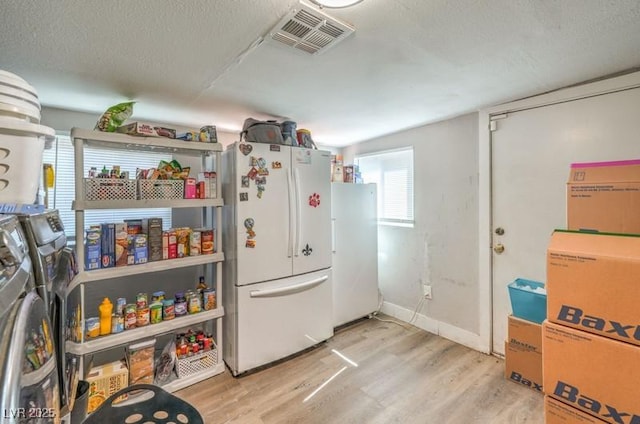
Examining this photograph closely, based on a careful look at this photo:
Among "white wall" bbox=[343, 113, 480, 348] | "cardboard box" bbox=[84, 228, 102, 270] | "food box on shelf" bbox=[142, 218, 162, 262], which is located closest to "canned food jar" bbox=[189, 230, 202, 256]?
"food box on shelf" bbox=[142, 218, 162, 262]

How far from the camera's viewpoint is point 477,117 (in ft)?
8.25

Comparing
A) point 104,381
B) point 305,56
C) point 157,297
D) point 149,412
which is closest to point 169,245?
point 157,297

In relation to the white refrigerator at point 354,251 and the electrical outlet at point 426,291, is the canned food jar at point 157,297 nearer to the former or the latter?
the white refrigerator at point 354,251

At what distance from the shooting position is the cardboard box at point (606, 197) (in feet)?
3.99

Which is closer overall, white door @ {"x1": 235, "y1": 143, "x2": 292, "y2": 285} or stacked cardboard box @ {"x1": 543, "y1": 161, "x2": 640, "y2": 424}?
stacked cardboard box @ {"x1": 543, "y1": 161, "x2": 640, "y2": 424}

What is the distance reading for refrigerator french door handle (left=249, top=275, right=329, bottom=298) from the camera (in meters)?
2.23

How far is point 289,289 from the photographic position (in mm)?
2379

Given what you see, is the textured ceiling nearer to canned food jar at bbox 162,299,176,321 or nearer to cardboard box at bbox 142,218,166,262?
cardboard box at bbox 142,218,166,262

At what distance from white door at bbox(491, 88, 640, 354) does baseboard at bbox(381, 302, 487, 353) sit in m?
0.17

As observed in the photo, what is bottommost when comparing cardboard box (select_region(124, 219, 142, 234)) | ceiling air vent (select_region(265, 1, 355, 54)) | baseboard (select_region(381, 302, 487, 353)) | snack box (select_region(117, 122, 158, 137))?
baseboard (select_region(381, 302, 487, 353))

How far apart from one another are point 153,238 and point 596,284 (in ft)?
8.00

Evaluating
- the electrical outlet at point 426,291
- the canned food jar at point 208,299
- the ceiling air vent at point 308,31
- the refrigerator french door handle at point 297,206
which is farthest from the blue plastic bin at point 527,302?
the canned food jar at point 208,299

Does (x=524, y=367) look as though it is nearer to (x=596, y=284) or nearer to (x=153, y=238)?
(x=596, y=284)

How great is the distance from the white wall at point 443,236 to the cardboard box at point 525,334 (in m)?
0.47
